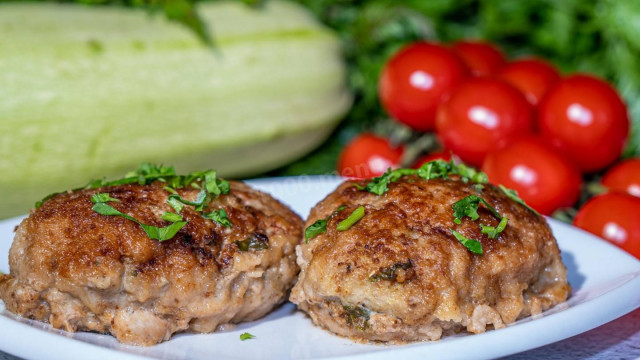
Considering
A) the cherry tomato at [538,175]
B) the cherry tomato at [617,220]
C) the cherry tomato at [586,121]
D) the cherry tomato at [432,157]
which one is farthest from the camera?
the cherry tomato at [432,157]

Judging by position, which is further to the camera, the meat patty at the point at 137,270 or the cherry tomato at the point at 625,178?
the cherry tomato at the point at 625,178

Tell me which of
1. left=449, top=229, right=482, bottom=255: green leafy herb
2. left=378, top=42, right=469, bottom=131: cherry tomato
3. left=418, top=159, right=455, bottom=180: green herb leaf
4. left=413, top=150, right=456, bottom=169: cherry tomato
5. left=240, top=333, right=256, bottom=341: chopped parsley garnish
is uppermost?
left=449, top=229, right=482, bottom=255: green leafy herb

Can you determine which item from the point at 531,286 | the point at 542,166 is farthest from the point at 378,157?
the point at 531,286

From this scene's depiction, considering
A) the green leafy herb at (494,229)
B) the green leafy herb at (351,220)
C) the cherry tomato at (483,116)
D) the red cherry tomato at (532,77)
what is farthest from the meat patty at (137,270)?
the red cherry tomato at (532,77)

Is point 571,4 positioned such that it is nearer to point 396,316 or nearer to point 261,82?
point 261,82

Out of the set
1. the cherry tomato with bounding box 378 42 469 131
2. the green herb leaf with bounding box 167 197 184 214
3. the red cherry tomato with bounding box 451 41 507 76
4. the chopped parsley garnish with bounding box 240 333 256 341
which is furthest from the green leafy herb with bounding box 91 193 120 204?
the red cherry tomato with bounding box 451 41 507 76

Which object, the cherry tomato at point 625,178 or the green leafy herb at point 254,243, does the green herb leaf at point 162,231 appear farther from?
the cherry tomato at point 625,178

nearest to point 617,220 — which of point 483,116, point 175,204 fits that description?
point 483,116

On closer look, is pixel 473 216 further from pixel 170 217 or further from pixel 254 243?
pixel 170 217

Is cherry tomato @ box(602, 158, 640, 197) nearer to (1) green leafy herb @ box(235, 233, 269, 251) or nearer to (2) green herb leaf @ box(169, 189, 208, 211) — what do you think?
(1) green leafy herb @ box(235, 233, 269, 251)
